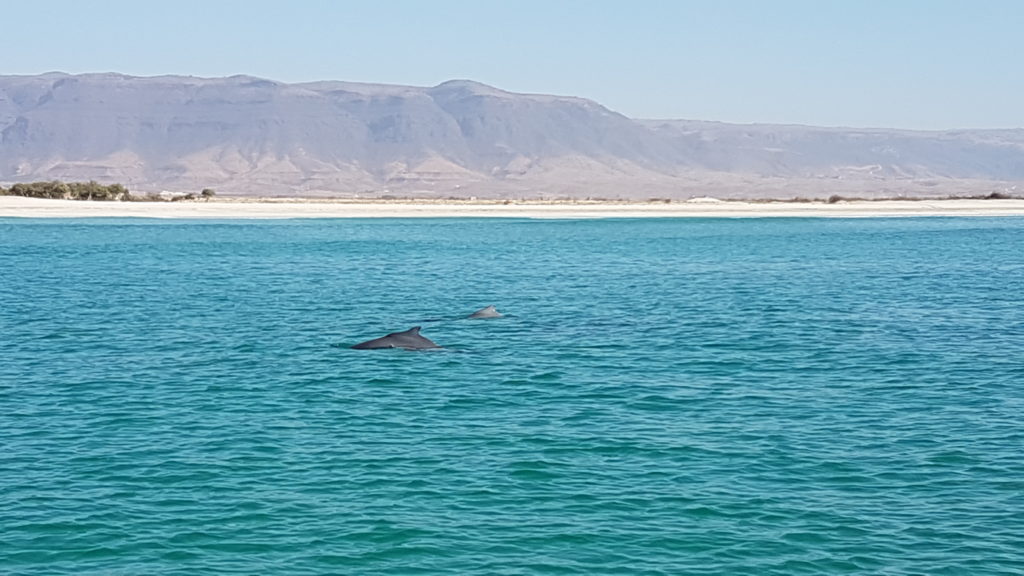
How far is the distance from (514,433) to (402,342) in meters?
8.89

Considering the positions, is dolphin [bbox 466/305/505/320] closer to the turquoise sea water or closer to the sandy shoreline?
the turquoise sea water

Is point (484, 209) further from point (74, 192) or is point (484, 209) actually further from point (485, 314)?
point (485, 314)

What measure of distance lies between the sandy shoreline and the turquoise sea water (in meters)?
64.6

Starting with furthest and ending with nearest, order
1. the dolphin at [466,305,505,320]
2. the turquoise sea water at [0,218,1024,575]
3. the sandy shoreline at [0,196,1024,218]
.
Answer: the sandy shoreline at [0,196,1024,218]
the dolphin at [466,305,505,320]
the turquoise sea water at [0,218,1024,575]

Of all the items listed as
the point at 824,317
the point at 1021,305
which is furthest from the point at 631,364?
the point at 1021,305

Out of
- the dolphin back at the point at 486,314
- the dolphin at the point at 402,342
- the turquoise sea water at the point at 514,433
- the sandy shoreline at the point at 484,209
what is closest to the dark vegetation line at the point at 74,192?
the sandy shoreline at the point at 484,209

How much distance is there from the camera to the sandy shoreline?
4092 inches

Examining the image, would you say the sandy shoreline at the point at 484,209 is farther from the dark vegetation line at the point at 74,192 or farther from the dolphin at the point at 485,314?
the dolphin at the point at 485,314

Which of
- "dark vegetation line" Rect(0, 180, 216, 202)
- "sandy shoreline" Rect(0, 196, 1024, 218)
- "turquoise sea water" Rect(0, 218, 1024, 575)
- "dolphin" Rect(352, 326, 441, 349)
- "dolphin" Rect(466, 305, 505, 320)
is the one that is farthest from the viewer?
"dark vegetation line" Rect(0, 180, 216, 202)

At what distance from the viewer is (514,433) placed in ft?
60.9

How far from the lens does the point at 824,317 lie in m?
34.0

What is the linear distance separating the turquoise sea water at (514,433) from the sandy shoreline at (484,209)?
64.6m

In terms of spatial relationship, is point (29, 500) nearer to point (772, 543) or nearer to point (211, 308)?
point (772, 543)

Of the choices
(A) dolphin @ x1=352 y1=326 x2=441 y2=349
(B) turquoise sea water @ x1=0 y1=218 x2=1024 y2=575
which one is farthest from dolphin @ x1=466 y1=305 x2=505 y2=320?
(A) dolphin @ x1=352 y1=326 x2=441 y2=349
